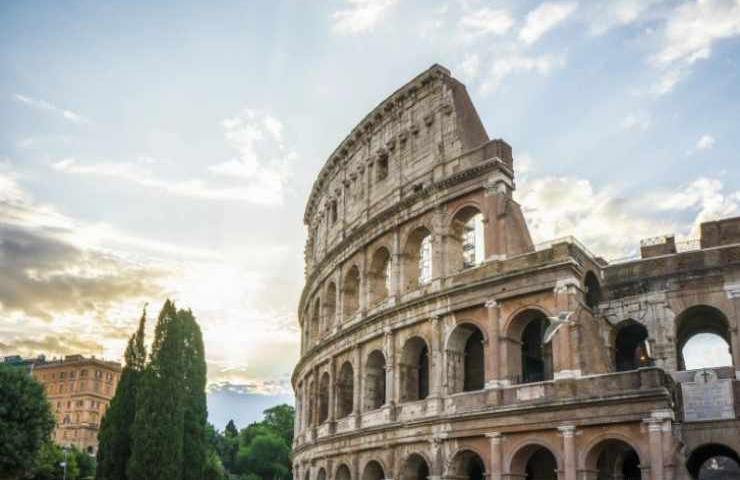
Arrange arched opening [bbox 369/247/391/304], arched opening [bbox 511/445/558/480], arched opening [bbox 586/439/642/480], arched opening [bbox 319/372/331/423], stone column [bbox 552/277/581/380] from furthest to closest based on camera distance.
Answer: arched opening [bbox 319/372/331/423] → arched opening [bbox 369/247/391/304] → arched opening [bbox 511/445/558/480] → stone column [bbox 552/277/581/380] → arched opening [bbox 586/439/642/480]

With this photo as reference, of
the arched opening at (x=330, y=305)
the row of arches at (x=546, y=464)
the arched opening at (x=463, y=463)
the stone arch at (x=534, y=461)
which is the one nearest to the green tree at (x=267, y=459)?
the arched opening at (x=330, y=305)

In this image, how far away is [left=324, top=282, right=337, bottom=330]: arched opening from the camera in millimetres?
33625

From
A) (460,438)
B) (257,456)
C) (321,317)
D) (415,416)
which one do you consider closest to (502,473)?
(460,438)

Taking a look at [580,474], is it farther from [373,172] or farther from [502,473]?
[373,172]

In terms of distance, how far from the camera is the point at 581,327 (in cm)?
2158

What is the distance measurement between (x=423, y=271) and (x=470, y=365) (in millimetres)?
4437

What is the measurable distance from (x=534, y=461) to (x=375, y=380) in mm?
7200

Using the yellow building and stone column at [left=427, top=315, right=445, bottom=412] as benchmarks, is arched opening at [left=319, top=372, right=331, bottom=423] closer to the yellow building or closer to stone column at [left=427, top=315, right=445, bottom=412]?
stone column at [left=427, top=315, right=445, bottom=412]

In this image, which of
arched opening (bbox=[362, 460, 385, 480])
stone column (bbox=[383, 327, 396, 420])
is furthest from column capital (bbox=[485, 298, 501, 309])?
arched opening (bbox=[362, 460, 385, 480])

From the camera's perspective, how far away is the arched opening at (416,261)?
27.7m

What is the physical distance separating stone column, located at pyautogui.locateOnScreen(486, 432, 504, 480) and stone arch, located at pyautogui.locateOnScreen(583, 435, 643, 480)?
2662 mm

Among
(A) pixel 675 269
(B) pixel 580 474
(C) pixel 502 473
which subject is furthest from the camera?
(A) pixel 675 269

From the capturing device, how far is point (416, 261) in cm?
2820

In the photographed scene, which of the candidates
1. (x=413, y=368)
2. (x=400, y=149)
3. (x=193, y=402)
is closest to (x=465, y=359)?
(x=413, y=368)
